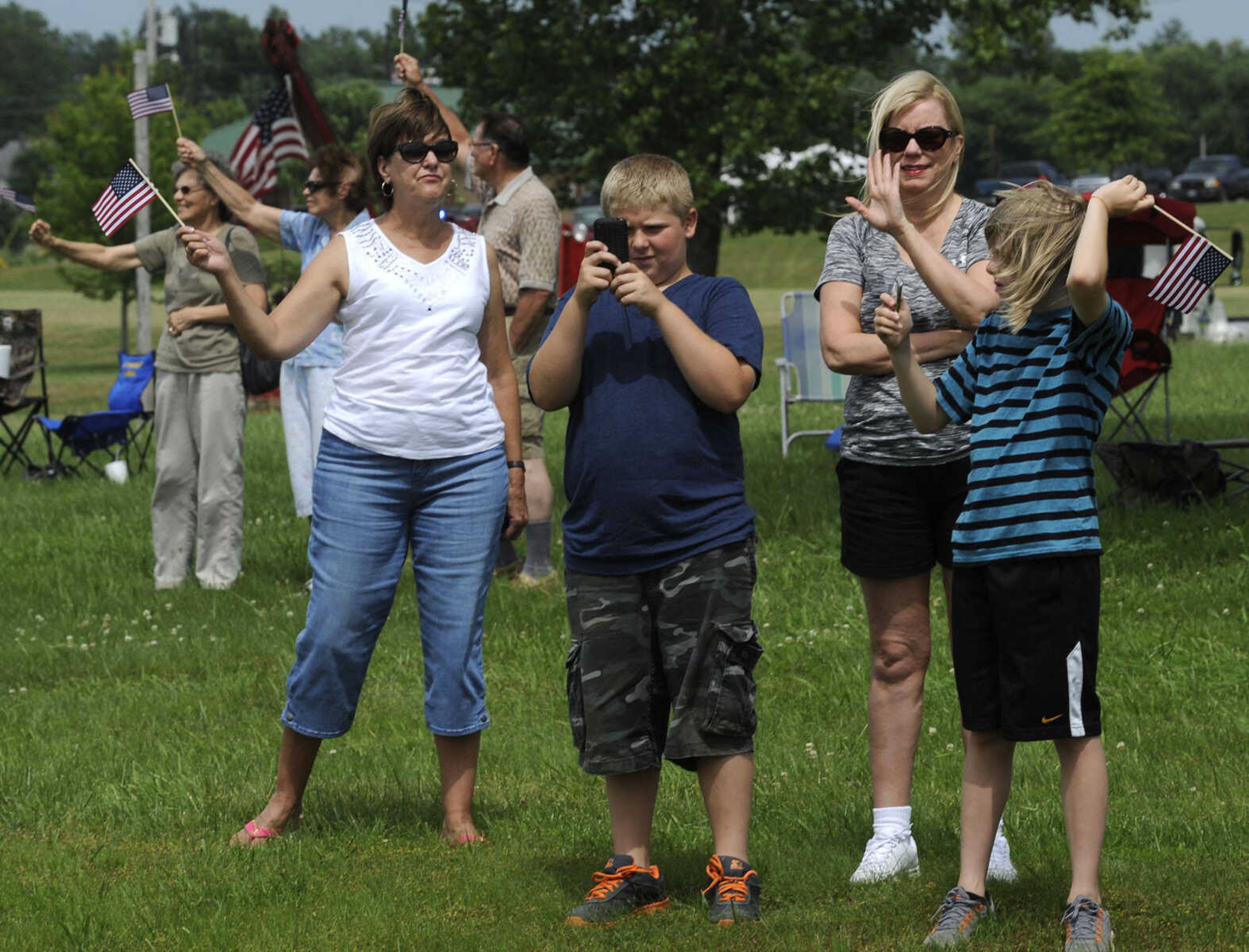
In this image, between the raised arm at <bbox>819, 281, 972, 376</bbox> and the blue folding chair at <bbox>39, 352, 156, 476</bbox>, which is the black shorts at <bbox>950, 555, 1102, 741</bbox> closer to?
the raised arm at <bbox>819, 281, 972, 376</bbox>

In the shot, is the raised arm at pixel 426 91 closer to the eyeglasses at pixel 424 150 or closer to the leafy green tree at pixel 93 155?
the eyeglasses at pixel 424 150

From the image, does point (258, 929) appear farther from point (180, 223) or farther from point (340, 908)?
point (180, 223)

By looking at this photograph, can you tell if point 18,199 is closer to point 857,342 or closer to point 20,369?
point 857,342

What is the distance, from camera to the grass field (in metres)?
4.07

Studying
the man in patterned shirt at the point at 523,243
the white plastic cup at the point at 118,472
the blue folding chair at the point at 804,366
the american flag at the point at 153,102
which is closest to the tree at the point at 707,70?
the blue folding chair at the point at 804,366

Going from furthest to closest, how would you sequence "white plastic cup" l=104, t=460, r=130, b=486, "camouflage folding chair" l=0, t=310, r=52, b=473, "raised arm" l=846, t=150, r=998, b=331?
"camouflage folding chair" l=0, t=310, r=52, b=473 → "white plastic cup" l=104, t=460, r=130, b=486 → "raised arm" l=846, t=150, r=998, b=331

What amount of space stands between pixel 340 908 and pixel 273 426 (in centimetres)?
1377

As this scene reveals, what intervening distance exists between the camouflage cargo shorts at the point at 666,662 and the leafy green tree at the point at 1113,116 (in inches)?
2573

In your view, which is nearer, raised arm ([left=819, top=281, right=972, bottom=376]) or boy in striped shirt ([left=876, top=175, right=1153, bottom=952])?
boy in striped shirt ([left=876, top=175, right=1153, bottom=952])

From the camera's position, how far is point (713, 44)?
2436 cm

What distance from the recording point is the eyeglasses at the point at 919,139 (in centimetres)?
416

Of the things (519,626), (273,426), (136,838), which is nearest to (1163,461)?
(519,626)

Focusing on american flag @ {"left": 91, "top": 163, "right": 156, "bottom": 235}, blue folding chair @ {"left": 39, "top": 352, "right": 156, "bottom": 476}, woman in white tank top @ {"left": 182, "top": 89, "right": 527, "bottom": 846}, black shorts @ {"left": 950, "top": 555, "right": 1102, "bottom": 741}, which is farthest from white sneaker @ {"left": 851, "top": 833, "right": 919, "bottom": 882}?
blue folding chair @ {"left": 39, "top": 352, "right": 156, "bottom": 476}

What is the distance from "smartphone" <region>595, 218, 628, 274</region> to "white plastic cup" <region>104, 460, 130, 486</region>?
10.3 meters
